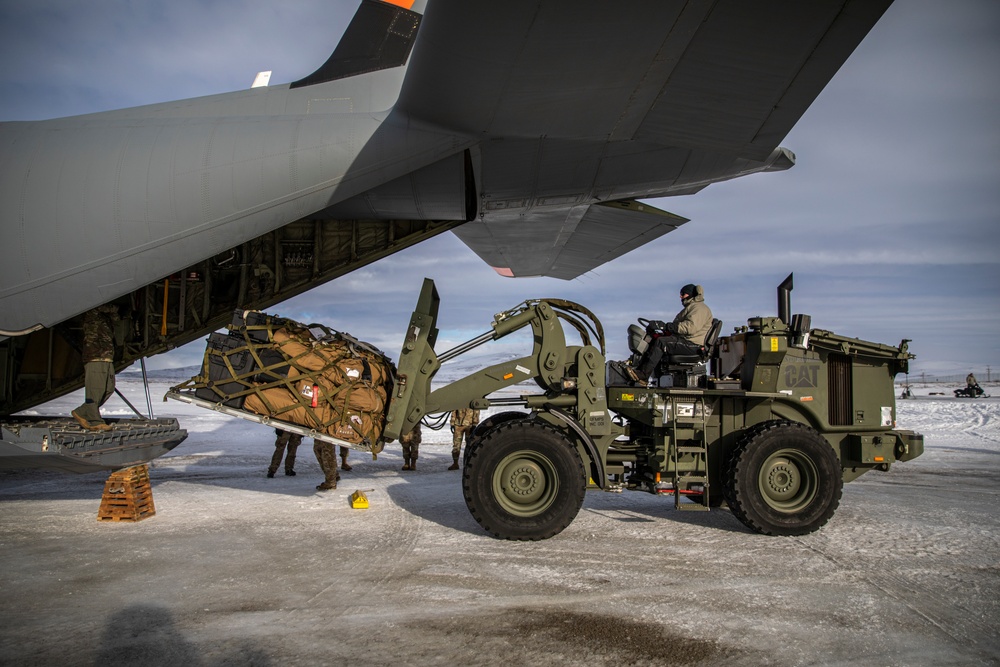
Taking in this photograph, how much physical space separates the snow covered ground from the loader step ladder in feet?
1.46

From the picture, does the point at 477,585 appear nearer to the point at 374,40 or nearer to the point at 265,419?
the point at 265,419

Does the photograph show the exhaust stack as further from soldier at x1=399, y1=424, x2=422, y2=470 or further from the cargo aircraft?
soldier at x1=399, y1=424, x2=422, y2=470

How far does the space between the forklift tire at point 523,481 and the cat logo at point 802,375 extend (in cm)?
224

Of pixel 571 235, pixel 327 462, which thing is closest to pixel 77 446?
pixel 327 462

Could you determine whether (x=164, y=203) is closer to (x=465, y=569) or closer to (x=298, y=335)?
(x=298, y=335)

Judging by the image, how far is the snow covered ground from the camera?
3227mm

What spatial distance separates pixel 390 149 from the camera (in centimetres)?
653

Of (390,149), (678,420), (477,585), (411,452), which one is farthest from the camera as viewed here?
(411,452)

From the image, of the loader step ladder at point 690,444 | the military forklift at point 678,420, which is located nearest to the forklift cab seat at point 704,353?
the military forklift at point 678,420

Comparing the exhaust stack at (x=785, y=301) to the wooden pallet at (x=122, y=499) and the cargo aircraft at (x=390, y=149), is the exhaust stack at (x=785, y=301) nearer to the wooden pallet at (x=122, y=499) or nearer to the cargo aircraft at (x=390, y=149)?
the cargo aircraft at (x=390, y=149)

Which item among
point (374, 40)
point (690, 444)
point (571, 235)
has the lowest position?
point (690, 444)

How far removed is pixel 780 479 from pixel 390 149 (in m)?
5.00

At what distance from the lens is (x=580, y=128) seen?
6.41 metres

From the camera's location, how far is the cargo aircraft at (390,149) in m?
5.02
